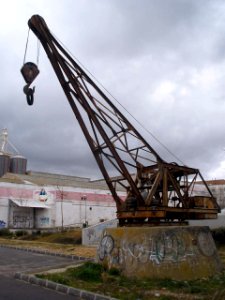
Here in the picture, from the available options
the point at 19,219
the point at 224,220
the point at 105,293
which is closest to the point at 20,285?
the point at 105,293

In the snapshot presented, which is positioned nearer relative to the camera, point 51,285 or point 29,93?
point 51,285

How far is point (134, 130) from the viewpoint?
1720 centimetres

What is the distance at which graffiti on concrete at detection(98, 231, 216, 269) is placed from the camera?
45.4 ft

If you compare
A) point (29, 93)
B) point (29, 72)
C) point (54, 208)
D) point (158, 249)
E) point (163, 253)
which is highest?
point (29, 72)

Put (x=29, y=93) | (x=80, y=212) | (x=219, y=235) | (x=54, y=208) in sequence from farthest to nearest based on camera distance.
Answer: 1. (x=80, y=212)
2. (x=54, y=208)
3. (x=219, y=235)
4. (x=29, y=93)

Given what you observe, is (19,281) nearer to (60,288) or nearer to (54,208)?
(60,288)

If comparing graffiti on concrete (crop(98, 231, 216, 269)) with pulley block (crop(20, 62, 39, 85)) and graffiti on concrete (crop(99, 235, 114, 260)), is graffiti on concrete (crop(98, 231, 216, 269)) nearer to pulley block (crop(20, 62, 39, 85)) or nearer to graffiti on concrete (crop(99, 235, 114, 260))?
graffiti on concrete (crop(99, 235, 114, 260))

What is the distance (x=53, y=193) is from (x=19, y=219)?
5.05 metres

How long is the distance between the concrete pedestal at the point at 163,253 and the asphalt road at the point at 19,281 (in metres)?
3.00

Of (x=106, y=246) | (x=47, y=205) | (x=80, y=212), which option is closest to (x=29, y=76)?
(x=106, y=246)

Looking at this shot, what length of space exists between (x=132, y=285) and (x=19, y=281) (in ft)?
12.7

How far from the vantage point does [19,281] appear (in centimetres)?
1392

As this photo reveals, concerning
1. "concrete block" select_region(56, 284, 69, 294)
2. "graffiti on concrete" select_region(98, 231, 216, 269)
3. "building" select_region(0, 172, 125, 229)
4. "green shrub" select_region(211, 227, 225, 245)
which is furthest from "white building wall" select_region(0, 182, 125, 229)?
"concrete block" select_region(56, 284, 69, 294)

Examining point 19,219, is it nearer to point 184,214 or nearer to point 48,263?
point 48,263
